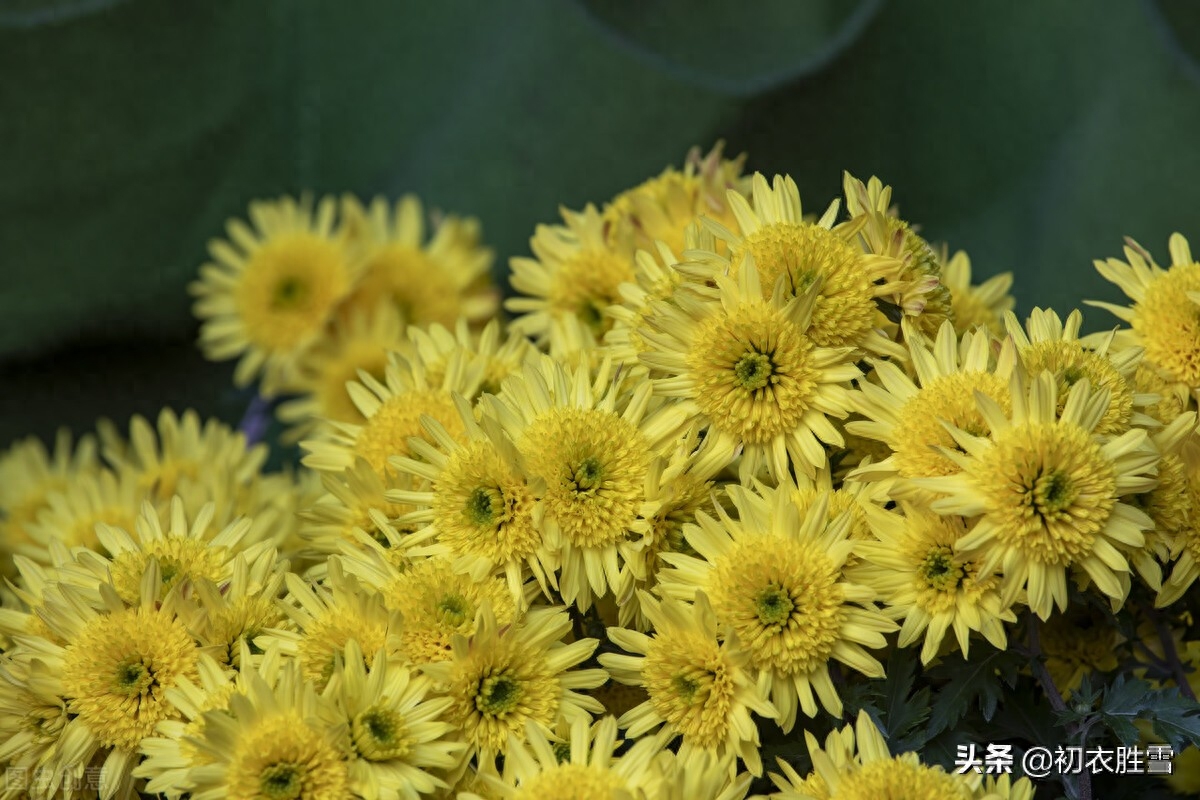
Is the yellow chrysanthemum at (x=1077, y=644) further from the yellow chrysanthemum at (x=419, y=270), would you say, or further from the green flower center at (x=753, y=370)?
the yellow chrysanthemum at (x=419, y=270)

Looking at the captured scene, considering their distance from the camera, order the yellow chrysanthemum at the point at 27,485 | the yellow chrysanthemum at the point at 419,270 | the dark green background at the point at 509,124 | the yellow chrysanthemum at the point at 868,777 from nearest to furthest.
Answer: the yellow chrysanthemum at the point at 868,777
the yellow chrysanthemum at the point at 27,485
the yellow chrysanthemum at the point at 419,270
the dark green background at the point at 509,124

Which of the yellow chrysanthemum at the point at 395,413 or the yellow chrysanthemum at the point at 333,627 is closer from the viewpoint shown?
the yellow chrysanthemum at the point at 333,627

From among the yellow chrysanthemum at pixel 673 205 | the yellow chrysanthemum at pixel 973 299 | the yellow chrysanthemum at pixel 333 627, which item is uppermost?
the yellow chrysanthemum at pixel 673 205

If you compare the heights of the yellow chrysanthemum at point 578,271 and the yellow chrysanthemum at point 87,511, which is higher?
the yellow chrysanthemum at point 578,271

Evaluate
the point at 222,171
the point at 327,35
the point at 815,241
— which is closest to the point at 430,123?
the point at 327,35

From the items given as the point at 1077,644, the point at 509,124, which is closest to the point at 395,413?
the point at 1077,644

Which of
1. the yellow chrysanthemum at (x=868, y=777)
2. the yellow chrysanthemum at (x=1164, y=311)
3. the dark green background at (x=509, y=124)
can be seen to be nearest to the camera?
the yellow chrysanthemum at (x=868, y=777)

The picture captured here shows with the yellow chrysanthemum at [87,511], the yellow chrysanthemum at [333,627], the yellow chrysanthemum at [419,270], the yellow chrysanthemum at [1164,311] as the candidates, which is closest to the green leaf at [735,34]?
the yellow chrysanthemum at [419,270]
